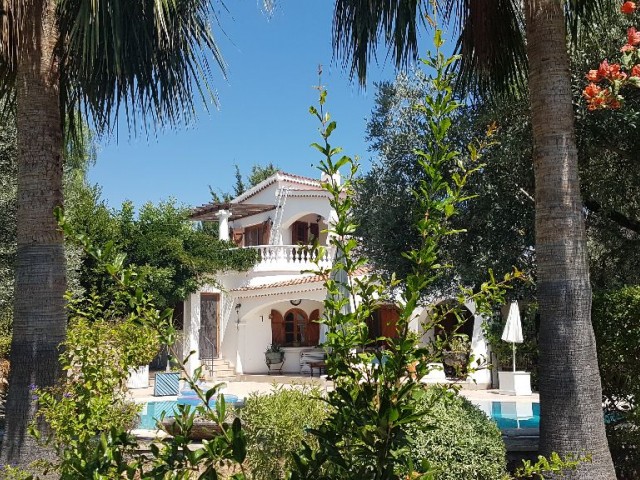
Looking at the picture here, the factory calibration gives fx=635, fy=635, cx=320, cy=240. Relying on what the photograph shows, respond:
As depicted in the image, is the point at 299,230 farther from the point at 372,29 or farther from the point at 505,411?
the point at 372,29

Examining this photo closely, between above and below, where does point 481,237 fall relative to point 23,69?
below

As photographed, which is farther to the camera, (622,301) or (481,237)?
(481,237)

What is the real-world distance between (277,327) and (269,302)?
2.26m

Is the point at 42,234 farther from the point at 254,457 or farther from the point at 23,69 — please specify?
the point at 254,457

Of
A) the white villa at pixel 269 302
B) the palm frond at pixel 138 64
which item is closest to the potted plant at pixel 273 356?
the white villa at pixel 269 302

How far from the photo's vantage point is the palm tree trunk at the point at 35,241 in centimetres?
589

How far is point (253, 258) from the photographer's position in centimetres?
2483

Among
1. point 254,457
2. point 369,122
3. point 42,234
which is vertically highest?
point 369,122

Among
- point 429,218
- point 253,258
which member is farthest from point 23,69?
point 253,258

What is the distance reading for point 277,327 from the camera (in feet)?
87.1

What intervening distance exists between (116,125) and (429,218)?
17.1ft

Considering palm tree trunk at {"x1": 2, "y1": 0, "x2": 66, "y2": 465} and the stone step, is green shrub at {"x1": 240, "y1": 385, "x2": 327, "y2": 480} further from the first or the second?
the stone step

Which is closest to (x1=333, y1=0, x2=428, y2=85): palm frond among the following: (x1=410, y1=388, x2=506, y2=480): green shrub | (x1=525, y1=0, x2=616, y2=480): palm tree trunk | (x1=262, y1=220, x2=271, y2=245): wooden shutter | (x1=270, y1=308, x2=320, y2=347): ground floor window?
(x1=525, y1=0, x2=616, y2=480): palm tree trunk

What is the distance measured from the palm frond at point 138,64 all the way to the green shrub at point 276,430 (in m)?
3.33
